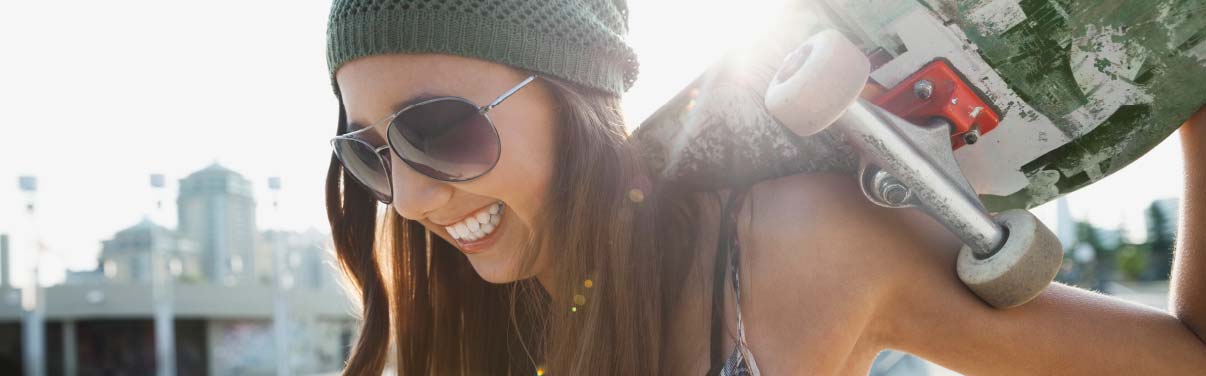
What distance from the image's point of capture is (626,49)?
158cm

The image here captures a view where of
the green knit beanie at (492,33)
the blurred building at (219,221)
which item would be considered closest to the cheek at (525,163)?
the green knit beanie at (492,33)

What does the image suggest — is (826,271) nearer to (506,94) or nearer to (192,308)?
(506,94)

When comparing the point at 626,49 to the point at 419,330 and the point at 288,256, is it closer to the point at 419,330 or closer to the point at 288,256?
the point at 419,330

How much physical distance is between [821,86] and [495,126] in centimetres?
65

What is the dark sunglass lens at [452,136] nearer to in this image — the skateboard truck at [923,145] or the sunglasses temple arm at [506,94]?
the sunglasses temple arm at [506,94]

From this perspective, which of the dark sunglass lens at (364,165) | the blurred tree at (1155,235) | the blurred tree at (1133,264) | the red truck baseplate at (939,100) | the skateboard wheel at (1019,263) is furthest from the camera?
the blurred tree at (1155,235)

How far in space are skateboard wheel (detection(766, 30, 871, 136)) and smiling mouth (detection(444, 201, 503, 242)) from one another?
0.74 metres

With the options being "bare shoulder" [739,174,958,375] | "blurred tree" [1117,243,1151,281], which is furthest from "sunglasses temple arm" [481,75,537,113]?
"blurred tree" [1117,243,1151,281]

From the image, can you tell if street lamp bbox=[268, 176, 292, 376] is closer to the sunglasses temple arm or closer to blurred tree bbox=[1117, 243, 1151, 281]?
the sunglasses temple arm

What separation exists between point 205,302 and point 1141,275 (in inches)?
2062

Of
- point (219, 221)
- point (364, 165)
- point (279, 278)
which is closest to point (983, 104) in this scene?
point (364, 165)

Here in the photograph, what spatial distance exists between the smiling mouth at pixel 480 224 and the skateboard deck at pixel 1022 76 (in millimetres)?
467

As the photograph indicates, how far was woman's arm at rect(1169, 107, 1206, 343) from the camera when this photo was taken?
1112mm

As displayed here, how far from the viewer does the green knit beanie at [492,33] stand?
138cm
